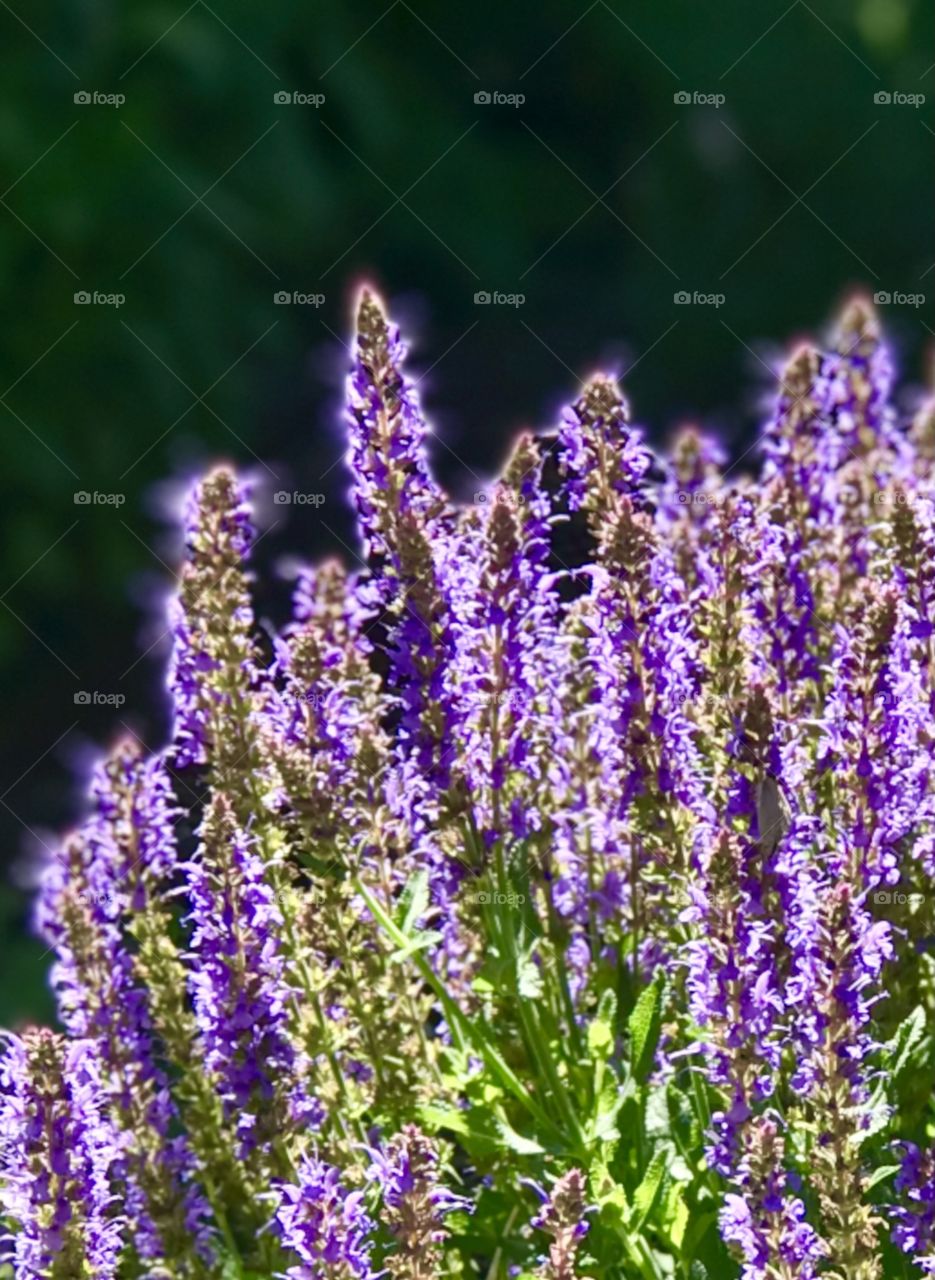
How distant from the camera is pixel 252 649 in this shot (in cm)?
297

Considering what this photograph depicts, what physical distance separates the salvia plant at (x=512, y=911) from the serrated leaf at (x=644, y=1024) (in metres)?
0.01

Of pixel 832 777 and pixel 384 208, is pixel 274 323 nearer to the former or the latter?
pixel 384 208

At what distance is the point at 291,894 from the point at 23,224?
20.2ft

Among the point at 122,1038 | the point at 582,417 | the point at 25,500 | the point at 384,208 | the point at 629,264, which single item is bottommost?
the point at 122,1038

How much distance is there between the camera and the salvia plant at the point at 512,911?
2463 mm

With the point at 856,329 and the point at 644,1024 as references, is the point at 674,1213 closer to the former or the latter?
the point at 644,1024

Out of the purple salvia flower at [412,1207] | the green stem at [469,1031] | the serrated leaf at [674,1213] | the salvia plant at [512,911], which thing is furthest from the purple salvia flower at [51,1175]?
the serrated leaf at [674,1213]

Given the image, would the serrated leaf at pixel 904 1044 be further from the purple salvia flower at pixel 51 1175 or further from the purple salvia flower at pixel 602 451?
the purple salvia flower at pixel 51 1175

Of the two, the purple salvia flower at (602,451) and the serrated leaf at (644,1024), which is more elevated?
the purple salvia flower at (602,451)

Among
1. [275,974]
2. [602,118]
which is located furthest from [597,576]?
[602,118]

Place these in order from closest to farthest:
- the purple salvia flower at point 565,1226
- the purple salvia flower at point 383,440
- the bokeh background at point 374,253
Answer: the purple salvia flower at point 565,1226 < the purple salvia flower at point 383,440 < the bokeh background at point 374,253

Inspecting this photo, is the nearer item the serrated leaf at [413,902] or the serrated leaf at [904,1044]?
the serrated leaf at [904,1044]

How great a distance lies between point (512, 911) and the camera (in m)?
2.86

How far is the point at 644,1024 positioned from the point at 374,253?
8131mm
